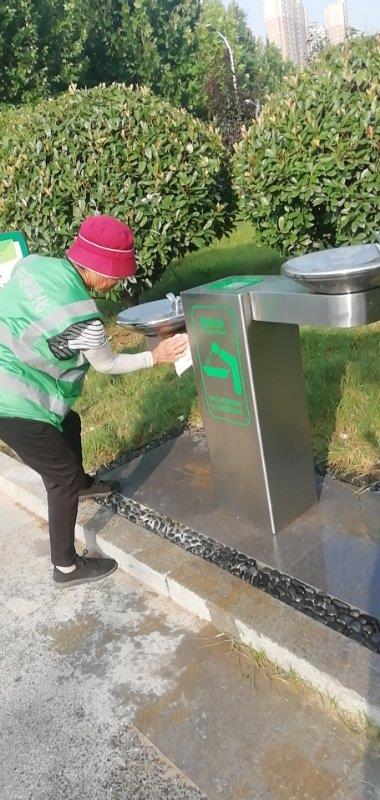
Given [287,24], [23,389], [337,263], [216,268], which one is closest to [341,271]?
[337,263]

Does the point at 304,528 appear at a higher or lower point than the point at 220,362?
lower

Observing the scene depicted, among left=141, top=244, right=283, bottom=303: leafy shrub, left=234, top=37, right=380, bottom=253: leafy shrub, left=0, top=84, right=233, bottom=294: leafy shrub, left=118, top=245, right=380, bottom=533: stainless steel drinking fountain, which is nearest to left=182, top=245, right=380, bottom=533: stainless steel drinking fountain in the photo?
left=118, top=245, right=380, bottom=533: stainless steel drinking fountain

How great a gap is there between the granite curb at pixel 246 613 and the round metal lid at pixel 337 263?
120 cm

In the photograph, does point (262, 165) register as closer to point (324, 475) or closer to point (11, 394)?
point (324, 475)

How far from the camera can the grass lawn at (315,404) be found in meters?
3.40

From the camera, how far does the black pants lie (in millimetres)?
2547

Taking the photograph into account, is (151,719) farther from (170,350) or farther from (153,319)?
(153,319)

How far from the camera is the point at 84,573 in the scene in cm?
285

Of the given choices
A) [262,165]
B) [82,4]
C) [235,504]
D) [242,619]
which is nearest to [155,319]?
[235,504]

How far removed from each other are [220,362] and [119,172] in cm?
343

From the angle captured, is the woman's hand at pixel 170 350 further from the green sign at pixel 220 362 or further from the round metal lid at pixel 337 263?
the round metal lid at pixel 337 263

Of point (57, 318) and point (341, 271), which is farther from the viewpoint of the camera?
point (57, 318)

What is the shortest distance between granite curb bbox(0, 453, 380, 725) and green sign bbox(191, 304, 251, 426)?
660mm

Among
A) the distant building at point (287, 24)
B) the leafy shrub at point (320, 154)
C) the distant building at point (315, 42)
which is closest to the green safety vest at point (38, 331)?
the leafy shrub at point (320, 154)
